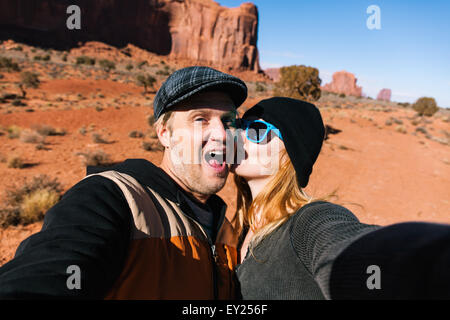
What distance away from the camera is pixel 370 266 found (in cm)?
70

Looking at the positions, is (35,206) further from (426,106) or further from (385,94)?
(385,94)

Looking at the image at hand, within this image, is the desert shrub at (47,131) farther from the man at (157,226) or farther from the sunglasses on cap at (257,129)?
the sunglasses on cap at (257,129)

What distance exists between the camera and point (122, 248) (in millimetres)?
1002

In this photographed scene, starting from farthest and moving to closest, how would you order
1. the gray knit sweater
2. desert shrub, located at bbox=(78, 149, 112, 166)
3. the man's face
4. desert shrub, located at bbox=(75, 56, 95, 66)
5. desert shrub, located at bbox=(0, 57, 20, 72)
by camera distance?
desert shrub, located at bbox=(75, 56, 95, 66) → desert shrub, located at bbox=(0, 57, 20, 72) → desert shrub, located at bbox=(78, 149, 112, 166) → the man's face → the gray knit sweater

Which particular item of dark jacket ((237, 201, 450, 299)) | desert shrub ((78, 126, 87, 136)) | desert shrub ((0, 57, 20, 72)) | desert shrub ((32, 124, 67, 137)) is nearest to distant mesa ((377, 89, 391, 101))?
desert shrub ((0, 57, 20, 72))

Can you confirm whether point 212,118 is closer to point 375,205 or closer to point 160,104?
point 160,104

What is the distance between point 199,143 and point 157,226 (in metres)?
0.68

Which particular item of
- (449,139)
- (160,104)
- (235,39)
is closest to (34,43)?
(235,39)

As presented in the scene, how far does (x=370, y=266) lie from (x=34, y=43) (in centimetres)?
5947

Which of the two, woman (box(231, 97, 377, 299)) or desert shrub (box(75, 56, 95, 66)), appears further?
desert shrub (box(75, 56, 95, 66))

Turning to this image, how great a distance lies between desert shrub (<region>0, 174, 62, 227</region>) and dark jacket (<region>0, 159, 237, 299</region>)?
4.72 m

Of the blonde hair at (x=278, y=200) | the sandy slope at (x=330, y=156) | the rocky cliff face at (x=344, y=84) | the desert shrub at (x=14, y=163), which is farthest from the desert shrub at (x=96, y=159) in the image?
the rocky cliff face at (x=344, y=84)

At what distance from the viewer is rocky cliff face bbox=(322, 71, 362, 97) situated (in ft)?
324

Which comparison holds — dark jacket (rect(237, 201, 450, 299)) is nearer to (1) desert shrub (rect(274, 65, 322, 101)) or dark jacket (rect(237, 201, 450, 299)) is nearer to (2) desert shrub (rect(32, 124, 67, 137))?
(2) desert shrub (rect(32, 124, 67, 137))
